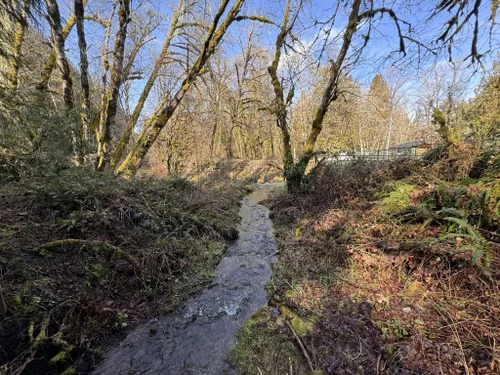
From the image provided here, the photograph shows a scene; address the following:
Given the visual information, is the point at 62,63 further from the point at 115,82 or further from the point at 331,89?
the point at 331,89

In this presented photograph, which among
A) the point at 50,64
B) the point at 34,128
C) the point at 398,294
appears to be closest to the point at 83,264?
the point at 34,128

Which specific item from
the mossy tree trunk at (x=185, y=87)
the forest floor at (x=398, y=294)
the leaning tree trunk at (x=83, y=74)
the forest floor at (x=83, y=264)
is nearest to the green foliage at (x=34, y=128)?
the forest floor at (x=83, y=264)

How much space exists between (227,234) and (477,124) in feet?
21.3

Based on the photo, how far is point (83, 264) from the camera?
3428 mm

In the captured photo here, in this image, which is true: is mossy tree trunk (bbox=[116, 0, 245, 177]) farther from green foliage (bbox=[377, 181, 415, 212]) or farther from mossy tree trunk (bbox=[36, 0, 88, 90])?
green foliage (bbox=[377, 181, 415, 212])

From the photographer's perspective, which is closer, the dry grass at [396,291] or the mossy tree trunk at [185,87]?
the dry grass at [396,291]

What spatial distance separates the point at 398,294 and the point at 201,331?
2689mm

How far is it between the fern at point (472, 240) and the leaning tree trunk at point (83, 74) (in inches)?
302

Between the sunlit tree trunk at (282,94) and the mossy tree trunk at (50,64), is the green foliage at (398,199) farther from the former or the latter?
the mossy tree trunk at (50,64)

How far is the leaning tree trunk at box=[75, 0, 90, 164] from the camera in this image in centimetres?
530

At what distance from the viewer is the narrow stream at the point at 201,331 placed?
8.75ft

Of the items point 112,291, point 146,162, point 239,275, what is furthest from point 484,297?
point 146,162

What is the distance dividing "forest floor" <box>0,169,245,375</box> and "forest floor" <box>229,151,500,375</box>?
5.44 ft

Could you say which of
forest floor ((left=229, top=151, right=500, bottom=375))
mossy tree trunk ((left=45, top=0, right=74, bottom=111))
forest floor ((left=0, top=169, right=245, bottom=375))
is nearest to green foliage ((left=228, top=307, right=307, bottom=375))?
forest floor ((left=229, top=151, right=500, bottom=375))
